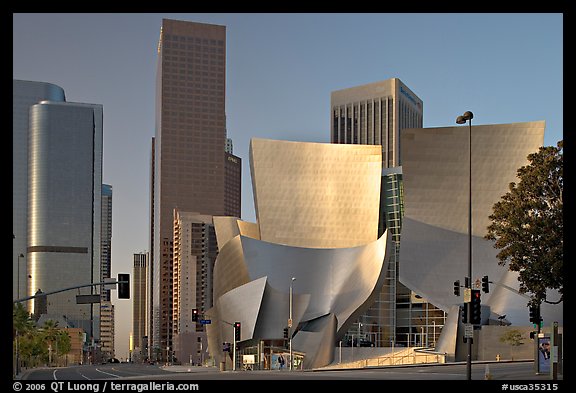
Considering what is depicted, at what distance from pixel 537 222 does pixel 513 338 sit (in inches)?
1011

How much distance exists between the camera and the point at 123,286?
38.8 m

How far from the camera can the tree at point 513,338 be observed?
210 feet

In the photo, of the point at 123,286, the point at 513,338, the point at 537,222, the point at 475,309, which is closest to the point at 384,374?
the point at 475,309

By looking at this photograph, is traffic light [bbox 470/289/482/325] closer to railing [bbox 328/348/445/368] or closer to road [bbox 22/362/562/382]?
road [bbox 22/362/562/382]

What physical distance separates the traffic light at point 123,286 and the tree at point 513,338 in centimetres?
3525

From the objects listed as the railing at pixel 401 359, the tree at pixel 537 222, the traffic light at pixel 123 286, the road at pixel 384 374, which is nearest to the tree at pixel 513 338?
the railing at pixel 401 359

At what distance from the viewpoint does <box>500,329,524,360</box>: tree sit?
210ft

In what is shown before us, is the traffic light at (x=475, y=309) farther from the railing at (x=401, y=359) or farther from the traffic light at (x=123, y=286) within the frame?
the railing at (x=401, y=359)

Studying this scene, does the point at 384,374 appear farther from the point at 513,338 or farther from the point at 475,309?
the point at 513,338
